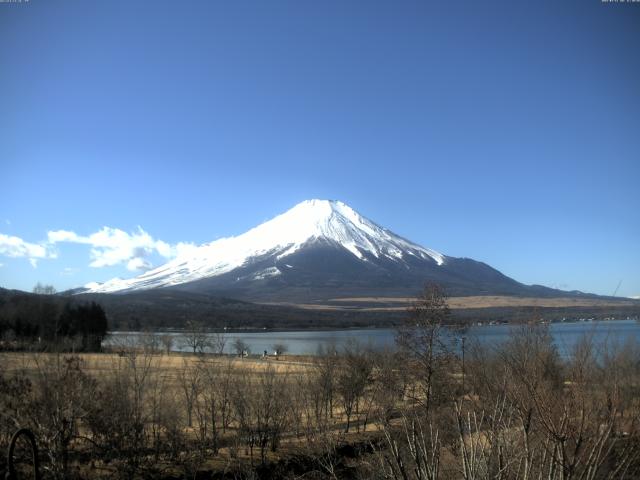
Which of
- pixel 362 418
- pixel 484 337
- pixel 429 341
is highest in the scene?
pixel 429 341

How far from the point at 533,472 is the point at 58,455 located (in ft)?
36.8

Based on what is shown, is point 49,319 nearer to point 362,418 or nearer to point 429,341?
point 362,418

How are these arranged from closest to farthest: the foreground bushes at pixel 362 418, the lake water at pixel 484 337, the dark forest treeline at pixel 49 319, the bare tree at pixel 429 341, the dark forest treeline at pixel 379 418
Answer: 1. the dark forest treeline at pixel 379 418
2. the foreground bushes at pixel 362 418
3. the lake water at pixel 484 337
4. the bare tree at pixel 429 341
5. the dark forest treeline at pixel 49 319

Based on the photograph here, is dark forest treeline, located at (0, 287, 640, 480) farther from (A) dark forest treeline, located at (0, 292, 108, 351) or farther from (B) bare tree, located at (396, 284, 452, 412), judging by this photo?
(A) dark forest treeline, located at (0, 292, 108, 351)

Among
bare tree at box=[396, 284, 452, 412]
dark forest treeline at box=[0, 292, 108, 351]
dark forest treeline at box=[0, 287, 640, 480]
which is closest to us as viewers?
dark forest treeline at box=[0, 287, 640, 480]

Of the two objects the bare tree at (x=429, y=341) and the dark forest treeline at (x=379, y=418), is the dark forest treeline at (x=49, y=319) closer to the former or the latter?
the dark forest treeline at (x=379, y=418)

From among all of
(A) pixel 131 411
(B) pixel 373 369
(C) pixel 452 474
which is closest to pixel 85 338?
(B) pixel 373 369

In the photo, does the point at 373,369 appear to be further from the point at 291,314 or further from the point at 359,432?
the point at 291,314

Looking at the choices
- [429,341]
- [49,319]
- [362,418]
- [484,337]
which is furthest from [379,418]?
[49,319]

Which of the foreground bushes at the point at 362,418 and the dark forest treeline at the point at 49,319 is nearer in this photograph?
the foreground bushes at the point at 362,418

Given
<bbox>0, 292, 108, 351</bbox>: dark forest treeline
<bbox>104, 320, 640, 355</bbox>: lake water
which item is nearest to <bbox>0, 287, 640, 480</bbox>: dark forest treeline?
<bbox>104, 320, 640, 355</bbox>: lake water

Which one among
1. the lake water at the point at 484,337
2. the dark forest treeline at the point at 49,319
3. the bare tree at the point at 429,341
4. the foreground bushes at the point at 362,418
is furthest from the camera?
the dark forest treeline at the point at 49,319

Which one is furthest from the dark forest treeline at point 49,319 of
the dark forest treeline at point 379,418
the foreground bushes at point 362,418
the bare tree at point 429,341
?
the bare tree at point 429,341

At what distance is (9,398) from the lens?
1448cm
